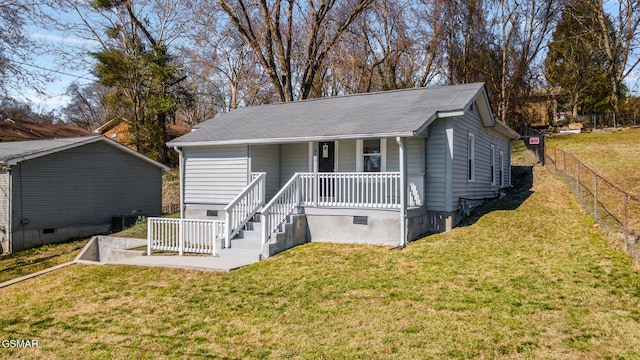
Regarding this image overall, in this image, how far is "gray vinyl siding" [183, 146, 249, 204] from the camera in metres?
14.5

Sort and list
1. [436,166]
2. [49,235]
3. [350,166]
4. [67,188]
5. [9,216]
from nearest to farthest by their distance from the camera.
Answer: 1. [436,166]
2. [350,166]
3. [9,216]
4. [49,235]
5. [67,188]

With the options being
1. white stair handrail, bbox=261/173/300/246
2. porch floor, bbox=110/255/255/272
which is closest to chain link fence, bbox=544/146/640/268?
white stair handrail, bbox=261/173/300/246

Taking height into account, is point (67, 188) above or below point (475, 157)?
below

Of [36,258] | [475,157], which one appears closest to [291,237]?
[475,157]

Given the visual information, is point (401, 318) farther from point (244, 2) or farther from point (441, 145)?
point (244, 2)

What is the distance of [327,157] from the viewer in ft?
47.7

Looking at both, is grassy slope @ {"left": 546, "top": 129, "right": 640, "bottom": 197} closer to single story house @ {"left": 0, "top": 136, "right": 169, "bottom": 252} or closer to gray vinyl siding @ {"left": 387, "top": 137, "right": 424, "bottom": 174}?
gray vinyl siding @ {"left": 387, "top": 137, "right": 424, "bottom": 174}

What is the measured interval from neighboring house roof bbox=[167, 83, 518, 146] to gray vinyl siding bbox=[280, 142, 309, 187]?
86 cm

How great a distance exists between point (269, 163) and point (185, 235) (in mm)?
3875

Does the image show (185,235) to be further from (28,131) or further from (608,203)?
(28,131)

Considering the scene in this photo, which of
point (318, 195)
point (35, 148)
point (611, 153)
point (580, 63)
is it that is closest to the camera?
point (318, 195)

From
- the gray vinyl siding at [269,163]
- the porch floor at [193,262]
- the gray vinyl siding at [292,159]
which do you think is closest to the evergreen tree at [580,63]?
the gray vinyl siding at [292,159]

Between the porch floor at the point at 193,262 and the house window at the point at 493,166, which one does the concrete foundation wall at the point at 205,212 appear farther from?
the house window at the point at 493,166

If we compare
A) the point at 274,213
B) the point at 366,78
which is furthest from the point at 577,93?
the point at 274,213
